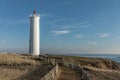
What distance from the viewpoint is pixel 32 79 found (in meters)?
15.3

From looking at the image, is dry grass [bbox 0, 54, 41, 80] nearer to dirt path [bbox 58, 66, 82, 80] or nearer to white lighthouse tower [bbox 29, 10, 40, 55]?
dirt path [bbox 58, 66, 82, 80]

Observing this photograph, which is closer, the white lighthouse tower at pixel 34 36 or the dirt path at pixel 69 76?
the dirt path at pixel 69 76

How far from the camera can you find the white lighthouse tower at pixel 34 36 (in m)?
40.2

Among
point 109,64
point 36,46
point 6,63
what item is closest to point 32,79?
point 6,63

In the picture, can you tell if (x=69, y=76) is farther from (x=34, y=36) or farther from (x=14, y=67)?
(x=34, y=36)

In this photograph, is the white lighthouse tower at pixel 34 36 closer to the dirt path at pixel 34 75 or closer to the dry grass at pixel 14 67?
the dry grass at pixel 14 67

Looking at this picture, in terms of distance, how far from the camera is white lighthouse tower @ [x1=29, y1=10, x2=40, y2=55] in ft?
132

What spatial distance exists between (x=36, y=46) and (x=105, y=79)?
19.0 metres

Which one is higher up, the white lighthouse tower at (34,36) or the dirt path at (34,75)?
the white lighthouse tower at (34,36)

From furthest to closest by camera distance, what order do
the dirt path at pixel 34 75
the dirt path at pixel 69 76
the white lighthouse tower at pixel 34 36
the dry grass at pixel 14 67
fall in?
the white lighthouse tower at pixel 34 36, the dirt path at pixel 69 76, the dry grass at pixel 14 67, the dirt path at pixel 34 75

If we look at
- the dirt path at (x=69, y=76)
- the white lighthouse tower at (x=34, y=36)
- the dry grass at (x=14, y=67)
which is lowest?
the dirt path at (x=69, y=76)

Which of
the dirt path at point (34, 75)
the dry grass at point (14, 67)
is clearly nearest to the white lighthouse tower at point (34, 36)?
the dry grass at point (14, 67)

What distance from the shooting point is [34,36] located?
40250 millimetres

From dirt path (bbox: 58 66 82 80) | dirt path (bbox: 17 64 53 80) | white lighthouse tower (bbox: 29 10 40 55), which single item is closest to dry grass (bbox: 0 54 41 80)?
dirt path (bbox: 17 64 53 80)
